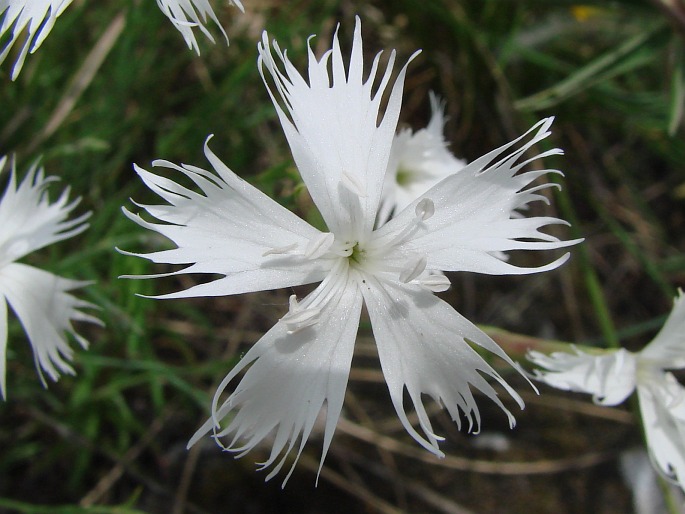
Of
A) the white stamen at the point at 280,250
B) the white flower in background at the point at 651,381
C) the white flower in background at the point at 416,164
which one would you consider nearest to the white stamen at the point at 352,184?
the white stamen at the point at 280,250

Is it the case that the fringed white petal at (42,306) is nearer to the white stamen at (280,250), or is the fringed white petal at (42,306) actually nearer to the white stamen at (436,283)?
the white stamen at (280,250)

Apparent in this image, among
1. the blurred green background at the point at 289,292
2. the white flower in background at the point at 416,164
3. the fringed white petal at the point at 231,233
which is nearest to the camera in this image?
the fringed white petal at the point at 231,233

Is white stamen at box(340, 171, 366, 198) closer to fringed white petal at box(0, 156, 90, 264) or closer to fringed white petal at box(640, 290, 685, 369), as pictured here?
fringed white petal at box(0, 156, 90, 264)

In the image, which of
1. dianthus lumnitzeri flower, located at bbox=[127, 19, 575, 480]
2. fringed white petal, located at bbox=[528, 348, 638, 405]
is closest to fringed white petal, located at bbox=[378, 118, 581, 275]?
dianthus lumnitzeri flower, located at bbox=[127, 19, 575, 480]

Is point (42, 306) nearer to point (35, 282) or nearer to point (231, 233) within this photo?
point (35, 282)

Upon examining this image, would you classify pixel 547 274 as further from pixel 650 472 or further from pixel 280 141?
pixel 280 141

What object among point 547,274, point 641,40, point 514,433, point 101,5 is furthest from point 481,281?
point 101,5

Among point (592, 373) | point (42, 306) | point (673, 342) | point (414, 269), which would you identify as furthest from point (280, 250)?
point (673, 342)
